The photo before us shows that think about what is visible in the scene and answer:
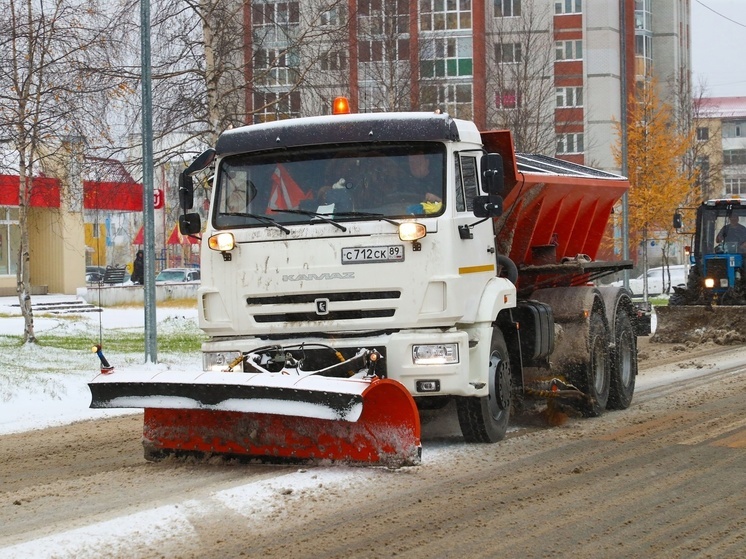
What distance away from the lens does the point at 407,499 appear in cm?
697

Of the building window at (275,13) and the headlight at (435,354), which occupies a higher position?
the building window at (275,13)

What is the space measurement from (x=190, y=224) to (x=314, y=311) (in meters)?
1.61

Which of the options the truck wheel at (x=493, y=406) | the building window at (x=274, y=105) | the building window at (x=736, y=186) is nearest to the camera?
the truck wheel at (x=493, y=406)

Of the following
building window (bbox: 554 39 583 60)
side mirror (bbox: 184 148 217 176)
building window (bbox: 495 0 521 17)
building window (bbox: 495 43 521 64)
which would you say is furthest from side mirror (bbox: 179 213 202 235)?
building window (bbox: 554 39 583 60)

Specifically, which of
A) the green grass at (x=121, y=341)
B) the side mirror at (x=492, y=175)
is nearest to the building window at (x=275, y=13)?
the green grass at (x=121, y=341)

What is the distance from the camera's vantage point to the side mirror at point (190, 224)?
9422mm

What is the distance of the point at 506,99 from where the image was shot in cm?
3058

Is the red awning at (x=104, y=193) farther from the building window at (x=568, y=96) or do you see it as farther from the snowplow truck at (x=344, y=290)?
the building window at (x=568, y=96)

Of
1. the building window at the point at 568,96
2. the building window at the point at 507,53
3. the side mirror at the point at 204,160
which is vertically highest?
the building window at the point at 568,96

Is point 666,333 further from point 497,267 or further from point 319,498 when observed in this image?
point 319,498

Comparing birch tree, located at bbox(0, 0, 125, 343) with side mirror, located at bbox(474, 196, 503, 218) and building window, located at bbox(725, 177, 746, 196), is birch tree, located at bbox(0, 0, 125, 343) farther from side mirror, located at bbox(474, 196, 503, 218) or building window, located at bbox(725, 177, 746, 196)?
building window, located at bbox(725, 177, 746, 196)

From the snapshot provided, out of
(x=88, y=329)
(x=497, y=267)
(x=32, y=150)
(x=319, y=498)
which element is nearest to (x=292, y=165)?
(x=497, y=267)

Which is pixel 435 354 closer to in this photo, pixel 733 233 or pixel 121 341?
pixel 121 341

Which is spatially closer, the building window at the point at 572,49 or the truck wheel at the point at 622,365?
the truck wheel at the point at 622,365
